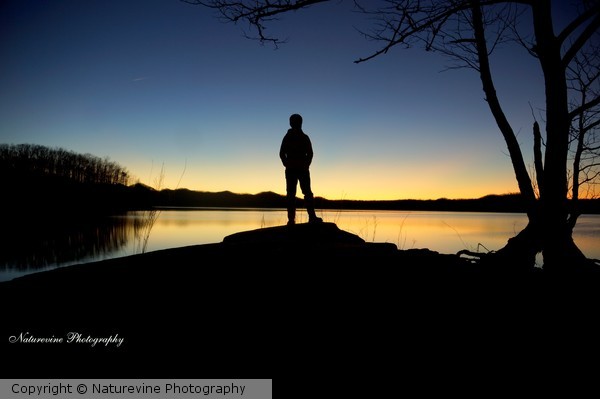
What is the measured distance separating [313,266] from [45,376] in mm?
2350

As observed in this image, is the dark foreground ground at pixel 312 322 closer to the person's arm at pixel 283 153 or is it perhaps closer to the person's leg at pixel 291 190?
the person's leg at pixel 291 190

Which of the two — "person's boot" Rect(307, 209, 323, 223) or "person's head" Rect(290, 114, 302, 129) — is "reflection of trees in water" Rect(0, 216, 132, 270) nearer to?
"person's boot" Rect(307, 209, 323, 223)

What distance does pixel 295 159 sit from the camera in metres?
7.11

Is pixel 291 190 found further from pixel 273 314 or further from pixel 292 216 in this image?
pixel 273 314

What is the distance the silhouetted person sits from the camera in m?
7.11

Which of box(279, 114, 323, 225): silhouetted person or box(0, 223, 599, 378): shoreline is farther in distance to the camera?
box(279, 114, 323, 225): silhouetted person

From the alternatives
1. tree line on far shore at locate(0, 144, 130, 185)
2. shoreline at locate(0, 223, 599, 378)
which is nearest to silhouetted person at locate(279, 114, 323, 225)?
shoreline at locate(0, 223, 599, 378)

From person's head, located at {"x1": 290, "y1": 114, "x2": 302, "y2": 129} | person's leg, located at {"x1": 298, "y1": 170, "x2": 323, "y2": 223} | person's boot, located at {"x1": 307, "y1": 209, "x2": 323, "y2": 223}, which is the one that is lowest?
person's boot, located at {"x1": 307, "y1": 209, "x2": 323, "y2": 223}

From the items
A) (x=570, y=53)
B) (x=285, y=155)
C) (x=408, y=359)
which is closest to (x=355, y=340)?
(x=408, y=359)

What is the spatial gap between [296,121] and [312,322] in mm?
5407

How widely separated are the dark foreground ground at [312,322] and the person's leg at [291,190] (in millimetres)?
3544

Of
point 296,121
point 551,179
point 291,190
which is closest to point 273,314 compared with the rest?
point 551,179

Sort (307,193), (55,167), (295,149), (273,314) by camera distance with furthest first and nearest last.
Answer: (55,167) < (307,193) < (295,149) < (273,314)

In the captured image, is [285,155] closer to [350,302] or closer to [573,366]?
[350,302]
